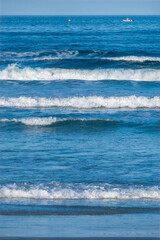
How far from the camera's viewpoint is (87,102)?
1259 centimetres

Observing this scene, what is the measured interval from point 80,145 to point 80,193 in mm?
2722

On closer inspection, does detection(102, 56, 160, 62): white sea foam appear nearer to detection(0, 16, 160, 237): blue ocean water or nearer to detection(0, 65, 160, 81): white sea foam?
detection(0, 16, 160, 237): blue ocean water

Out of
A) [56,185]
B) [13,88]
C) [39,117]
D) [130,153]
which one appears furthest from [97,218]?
[13,88]

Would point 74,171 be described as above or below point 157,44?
below

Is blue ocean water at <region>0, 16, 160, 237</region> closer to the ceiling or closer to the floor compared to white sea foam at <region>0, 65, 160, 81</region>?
closer to the floor

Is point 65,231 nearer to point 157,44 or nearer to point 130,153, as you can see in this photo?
point 130,153

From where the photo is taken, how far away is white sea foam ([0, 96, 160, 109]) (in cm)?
1242

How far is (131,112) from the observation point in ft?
38.6

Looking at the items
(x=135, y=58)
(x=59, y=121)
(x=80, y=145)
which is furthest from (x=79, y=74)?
(x=80, y=145)

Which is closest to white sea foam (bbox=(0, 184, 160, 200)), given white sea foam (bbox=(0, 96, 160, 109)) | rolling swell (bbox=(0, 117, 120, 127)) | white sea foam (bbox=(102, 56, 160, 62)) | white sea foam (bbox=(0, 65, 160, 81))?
rolling swell (bbox=(0, 117, 120, 127))

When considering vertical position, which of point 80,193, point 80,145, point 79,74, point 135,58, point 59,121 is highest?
point 135,58

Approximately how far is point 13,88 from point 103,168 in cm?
875

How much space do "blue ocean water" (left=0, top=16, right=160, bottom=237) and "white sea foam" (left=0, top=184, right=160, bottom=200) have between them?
0.01 meters

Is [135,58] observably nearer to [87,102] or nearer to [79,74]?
[79,74]
